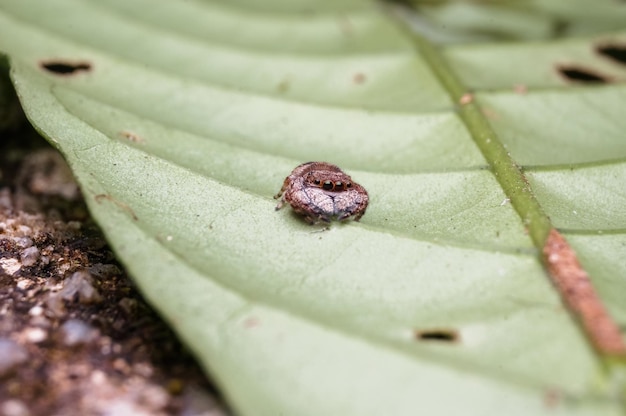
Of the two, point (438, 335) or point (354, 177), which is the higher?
point (354, 177)

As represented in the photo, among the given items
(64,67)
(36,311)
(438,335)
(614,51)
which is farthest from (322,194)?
(614,51)

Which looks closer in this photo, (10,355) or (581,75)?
(10,355)

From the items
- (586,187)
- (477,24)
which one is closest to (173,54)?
(477,24)

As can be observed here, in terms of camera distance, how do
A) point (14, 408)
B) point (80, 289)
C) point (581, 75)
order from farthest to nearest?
point (581, 75) < point (80, 289) < point (14, 408)

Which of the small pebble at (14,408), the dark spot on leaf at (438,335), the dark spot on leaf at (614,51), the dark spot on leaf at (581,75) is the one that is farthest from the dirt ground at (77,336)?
the dark spot on leaf at (614,51)

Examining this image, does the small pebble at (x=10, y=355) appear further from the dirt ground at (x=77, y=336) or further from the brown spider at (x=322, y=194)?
the brown spider at (x=322, y=194)

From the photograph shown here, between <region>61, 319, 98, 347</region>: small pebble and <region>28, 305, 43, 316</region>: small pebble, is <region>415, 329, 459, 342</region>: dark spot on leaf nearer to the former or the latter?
<region>61, 319, 98, 347</region>: small pebble

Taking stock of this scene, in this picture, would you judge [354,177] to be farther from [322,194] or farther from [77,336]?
[77,336]
